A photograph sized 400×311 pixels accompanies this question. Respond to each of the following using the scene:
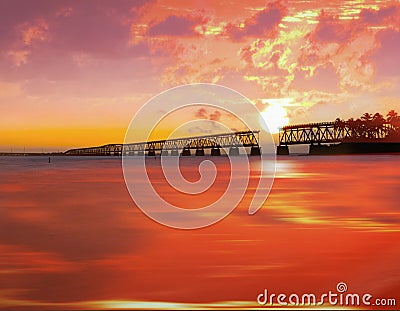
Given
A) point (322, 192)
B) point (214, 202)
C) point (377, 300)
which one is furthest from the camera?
point (322, 192)

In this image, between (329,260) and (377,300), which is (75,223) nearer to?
(329,260)

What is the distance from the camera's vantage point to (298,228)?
59.9ft

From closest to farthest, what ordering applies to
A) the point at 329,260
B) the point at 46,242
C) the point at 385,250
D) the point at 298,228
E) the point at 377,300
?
1. the point at 377,300
2. the point at 329,260
3. the point at 385,250
4. the point at 46,242
5. the point at 298,228

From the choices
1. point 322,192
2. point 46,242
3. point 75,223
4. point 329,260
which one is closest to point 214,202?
point 322,192

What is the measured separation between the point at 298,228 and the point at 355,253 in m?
4.74

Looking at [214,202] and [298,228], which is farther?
[214,202]

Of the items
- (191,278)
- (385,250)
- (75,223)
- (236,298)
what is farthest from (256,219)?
(236,298)

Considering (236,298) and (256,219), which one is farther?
(256,219)

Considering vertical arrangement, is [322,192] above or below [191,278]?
above

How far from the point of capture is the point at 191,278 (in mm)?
11234

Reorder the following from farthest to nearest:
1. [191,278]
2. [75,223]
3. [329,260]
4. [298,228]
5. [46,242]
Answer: [75,223] < [298,228] < [46,242] < [329,260] < [191,278]

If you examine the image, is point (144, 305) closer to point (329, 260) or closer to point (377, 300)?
point (377, 300)

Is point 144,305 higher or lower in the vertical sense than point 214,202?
lower

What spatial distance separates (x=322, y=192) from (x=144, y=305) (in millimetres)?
26397
